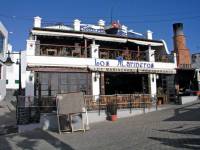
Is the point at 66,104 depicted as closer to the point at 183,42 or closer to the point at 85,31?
the point at 85,31

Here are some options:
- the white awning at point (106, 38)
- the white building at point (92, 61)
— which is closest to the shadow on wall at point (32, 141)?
the white building at point (92, 61)

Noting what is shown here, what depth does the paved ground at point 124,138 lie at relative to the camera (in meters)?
11.4

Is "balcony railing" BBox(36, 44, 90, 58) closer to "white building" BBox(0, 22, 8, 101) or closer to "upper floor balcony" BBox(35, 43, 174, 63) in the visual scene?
"upper floor balcony" BBox(35, 43, 174, 63)

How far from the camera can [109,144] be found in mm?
12109

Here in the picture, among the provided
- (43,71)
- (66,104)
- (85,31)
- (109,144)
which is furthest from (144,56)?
(109,144)

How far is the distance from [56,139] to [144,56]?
15314 mm

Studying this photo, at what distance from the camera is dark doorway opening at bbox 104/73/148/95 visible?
27359 millimetres

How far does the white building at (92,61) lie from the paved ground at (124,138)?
5.84 meters

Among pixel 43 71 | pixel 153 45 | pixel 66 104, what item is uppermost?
pixel 153 45

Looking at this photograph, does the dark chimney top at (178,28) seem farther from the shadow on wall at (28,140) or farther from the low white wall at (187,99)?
the shadow on wall at (28,140)

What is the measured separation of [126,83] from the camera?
93.6 ft

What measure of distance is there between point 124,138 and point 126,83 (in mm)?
15655

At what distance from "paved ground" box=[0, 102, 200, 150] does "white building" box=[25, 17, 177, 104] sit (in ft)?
19.2

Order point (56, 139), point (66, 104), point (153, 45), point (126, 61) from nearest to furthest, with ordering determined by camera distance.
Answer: point (56, 139), point (66, 104), point (126, 61), point (153, 45)
